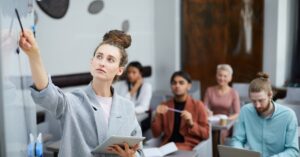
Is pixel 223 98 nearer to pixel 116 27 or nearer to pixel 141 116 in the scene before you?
pixel 141 116

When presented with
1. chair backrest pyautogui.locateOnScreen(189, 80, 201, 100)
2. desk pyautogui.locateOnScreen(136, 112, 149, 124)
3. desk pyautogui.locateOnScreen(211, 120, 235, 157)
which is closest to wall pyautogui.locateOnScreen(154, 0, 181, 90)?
chair backrest pyautogui.locateOnScreen(189, 80, 201, 100)

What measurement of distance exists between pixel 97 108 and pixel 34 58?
34cm

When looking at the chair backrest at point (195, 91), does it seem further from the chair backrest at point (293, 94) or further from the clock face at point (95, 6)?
the clock face at point (95, 6)

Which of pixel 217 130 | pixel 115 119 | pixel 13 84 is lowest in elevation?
pixel 217 130

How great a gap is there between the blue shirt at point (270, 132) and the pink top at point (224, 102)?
4.38 feet

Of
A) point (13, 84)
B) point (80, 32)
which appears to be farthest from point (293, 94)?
point (13, 84)

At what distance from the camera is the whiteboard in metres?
1.33

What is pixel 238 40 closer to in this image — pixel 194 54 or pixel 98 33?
pixel 194 54

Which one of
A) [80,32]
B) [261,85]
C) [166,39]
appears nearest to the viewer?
[261,85]

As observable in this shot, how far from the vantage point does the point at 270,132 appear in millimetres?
2541

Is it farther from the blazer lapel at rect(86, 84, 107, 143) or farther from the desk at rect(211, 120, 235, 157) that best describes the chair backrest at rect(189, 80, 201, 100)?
the blazer lapel at rect(86, 84, 107, 143)

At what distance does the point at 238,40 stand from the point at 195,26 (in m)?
0.68

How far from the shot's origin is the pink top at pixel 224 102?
4.03 meters

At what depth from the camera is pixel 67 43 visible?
14.2 ft
